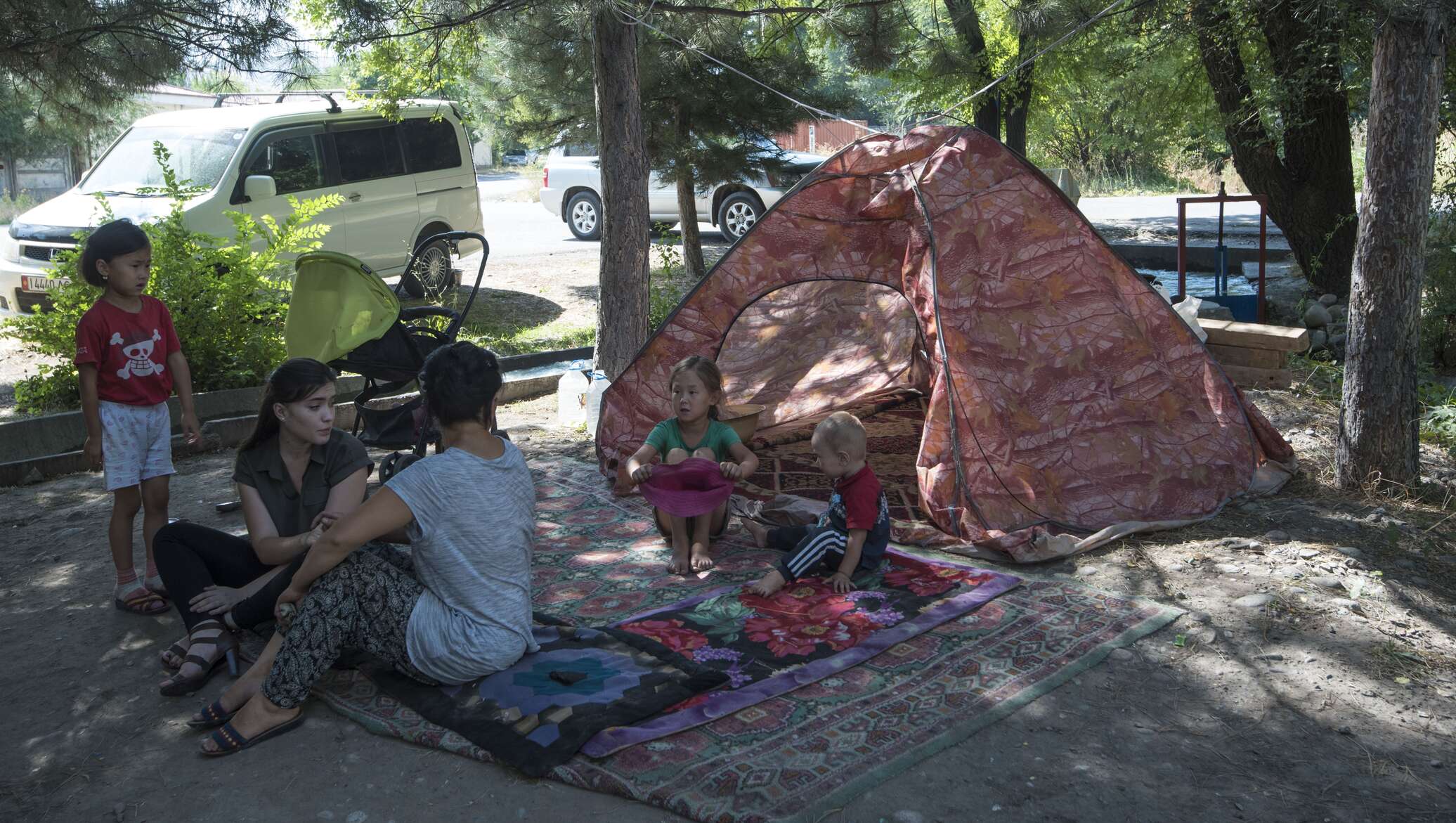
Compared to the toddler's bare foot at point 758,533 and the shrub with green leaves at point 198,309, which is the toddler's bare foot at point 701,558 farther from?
the shrub with green leaves at point 198,309

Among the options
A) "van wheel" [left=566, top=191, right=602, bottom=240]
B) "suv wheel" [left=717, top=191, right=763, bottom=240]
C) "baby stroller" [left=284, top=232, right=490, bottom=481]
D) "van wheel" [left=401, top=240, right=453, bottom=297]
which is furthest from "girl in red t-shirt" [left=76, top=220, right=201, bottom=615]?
"van wheel" [left=566, top=191, right=602, bottom=240]

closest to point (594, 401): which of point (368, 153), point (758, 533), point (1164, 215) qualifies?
point (758, 533)

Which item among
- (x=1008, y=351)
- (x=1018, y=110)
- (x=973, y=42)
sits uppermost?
(x=973, y=42)

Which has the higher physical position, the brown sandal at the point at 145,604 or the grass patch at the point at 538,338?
the grass patch at the point at 538,338

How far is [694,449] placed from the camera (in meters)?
4.75

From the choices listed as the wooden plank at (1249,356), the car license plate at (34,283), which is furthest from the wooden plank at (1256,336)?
the car license plate at (34,283)

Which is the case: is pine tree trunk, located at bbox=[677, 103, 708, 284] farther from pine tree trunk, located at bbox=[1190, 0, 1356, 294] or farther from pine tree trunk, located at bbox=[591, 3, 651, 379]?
pine tree trunk, located at bbox=[1190, 0, 1356, 294]

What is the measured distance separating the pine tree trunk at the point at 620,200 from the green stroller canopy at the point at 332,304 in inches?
70.0

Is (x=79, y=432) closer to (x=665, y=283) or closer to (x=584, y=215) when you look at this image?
(x=665, y=283)

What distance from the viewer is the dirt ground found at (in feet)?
9.34

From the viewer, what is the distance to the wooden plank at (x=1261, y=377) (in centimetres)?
707

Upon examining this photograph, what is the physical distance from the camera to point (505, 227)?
697 inches

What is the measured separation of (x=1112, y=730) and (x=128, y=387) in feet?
11.7

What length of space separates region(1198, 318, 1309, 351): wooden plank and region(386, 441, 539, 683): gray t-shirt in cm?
551
